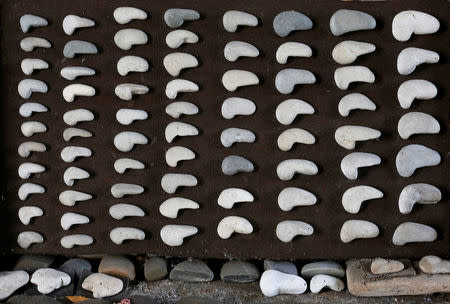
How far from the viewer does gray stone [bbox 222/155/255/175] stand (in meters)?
0.92

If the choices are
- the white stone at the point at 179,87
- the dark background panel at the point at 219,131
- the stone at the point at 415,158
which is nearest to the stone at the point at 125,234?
the dark background panel at the point at 219,131

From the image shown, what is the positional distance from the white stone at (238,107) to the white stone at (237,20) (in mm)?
112

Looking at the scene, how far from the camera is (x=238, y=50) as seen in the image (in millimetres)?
906

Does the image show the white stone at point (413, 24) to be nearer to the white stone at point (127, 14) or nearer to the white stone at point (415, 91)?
the white stone at point (415, 91)

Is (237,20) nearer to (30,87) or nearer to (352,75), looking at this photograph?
(352,75)

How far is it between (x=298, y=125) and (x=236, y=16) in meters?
0.20

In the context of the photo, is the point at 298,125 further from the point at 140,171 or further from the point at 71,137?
the point at 71,137

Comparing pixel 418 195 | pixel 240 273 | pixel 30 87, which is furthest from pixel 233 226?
pixel 30 87

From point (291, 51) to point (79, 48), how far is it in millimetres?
347

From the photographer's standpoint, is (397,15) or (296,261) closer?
(397,15)

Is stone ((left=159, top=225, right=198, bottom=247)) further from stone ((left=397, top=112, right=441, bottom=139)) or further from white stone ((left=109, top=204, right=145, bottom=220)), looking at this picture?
stone ((left=397, top=112, right=441, bottom=139))

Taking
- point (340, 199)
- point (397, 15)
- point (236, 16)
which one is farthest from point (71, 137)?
point (397, 15)

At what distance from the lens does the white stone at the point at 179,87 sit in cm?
92

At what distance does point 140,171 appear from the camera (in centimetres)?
96
